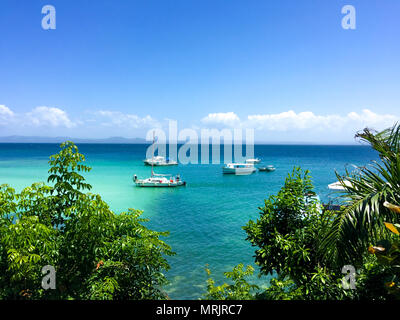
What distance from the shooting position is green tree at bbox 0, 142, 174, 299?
411 cm

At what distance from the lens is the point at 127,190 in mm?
36406

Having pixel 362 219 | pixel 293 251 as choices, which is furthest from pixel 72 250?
pixel 362 219

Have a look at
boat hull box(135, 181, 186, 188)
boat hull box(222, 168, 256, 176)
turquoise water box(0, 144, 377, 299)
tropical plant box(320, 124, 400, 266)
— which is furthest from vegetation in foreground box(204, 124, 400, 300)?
boat hull box(222, 168, 256, 176)

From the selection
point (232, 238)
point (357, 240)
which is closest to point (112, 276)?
point (357, 240)

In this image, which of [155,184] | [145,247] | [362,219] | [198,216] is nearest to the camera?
[362,219]

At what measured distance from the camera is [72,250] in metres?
4.67

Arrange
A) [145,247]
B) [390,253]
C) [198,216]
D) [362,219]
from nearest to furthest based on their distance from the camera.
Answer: [390,253], [362,219], [145,247], [198,216]

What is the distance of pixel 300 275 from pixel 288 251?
539 millimetres

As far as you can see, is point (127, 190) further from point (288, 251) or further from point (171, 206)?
point (288, 251)

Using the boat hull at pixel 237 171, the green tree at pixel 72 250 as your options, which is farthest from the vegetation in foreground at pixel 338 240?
the boat hull at pixel 237 171

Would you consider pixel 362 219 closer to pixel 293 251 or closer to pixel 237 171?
pixel 293 251

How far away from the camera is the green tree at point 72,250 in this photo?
4.11 metres

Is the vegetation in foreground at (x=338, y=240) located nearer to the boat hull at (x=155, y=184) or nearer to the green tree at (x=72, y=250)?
the green tree at (x=72, y=250)

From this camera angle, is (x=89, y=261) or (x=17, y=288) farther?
(x=89, y=261)
